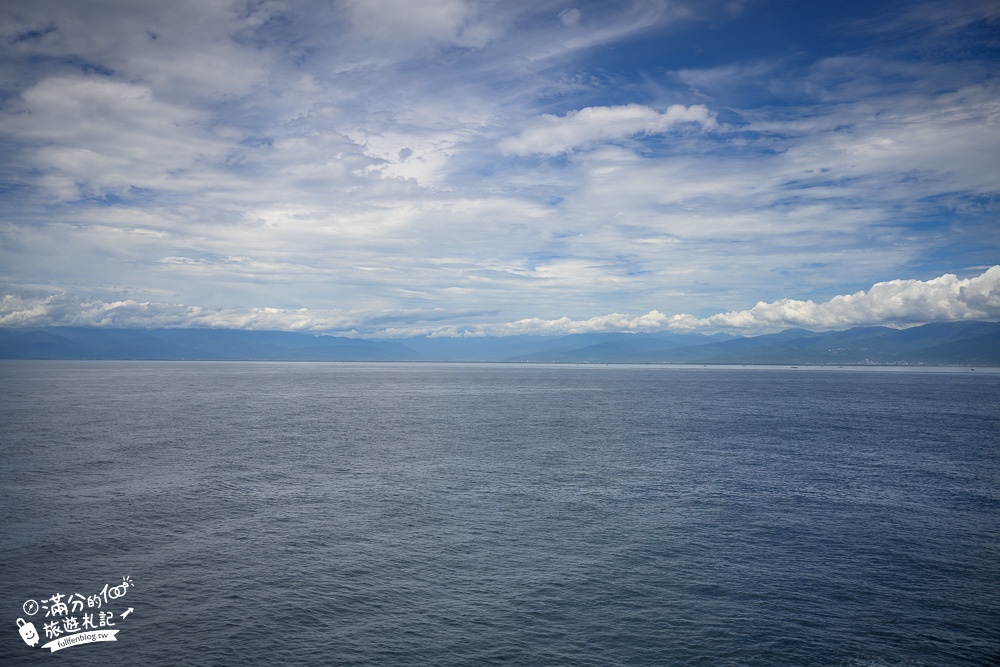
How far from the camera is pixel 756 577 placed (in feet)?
157

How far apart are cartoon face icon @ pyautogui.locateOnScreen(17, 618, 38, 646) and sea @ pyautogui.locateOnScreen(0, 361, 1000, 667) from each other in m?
0.18

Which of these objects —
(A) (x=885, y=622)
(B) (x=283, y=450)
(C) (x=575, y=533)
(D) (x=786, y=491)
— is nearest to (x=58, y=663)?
→ (C) (x=575, y=533)

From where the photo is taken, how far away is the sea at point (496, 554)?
1499 inches
